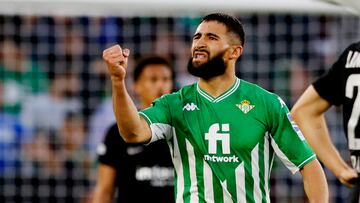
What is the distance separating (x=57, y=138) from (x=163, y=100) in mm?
4599

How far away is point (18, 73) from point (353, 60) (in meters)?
5.04

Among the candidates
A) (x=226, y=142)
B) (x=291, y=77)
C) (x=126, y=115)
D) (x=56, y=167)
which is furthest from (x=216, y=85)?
(x=56, y=167)

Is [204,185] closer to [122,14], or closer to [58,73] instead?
[122,14]

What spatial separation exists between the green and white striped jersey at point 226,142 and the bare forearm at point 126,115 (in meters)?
0.12

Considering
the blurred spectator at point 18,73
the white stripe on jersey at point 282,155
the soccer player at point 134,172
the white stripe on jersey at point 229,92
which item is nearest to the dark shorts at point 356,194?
the white stripe on jersey at point 282,155

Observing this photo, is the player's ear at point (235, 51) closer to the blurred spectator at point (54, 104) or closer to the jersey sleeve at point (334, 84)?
the jersey sleeve at point (334, 84)

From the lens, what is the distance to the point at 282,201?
9.03 m

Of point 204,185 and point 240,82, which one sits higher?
point 240,82

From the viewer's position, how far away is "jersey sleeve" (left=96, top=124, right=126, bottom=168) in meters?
6.32

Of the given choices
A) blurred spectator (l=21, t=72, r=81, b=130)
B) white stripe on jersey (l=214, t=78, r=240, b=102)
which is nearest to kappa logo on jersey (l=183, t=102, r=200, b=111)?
white stripe on jersey (l=214, t=78, r=240, b=102)

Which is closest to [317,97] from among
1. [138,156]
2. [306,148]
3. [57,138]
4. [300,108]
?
[300,108]

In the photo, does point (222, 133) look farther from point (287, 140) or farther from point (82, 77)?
point (82, 77)

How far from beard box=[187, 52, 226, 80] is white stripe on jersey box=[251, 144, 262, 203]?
15.0 inches

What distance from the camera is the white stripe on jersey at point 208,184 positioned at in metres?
4.61
